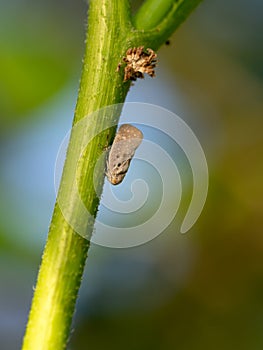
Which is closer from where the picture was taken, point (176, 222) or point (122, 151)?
point (122, 151)

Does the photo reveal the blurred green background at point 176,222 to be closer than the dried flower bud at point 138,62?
No

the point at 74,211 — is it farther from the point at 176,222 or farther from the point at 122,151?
the point at 176,222

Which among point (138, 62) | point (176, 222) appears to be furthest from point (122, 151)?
point (176, 222)

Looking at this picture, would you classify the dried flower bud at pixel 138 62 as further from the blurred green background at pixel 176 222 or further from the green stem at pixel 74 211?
the blurred green background at pixel 176 222

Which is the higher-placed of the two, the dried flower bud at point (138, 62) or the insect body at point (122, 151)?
the dried flower bud at point (138, 62)

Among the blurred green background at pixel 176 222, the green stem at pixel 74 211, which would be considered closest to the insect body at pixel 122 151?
the green stem at pixel 74 211

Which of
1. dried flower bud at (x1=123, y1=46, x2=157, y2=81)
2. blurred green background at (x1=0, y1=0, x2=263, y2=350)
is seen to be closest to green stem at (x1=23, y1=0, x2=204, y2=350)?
dried flower bud at (x1=123, y1=46, x2=157, y2=81)
